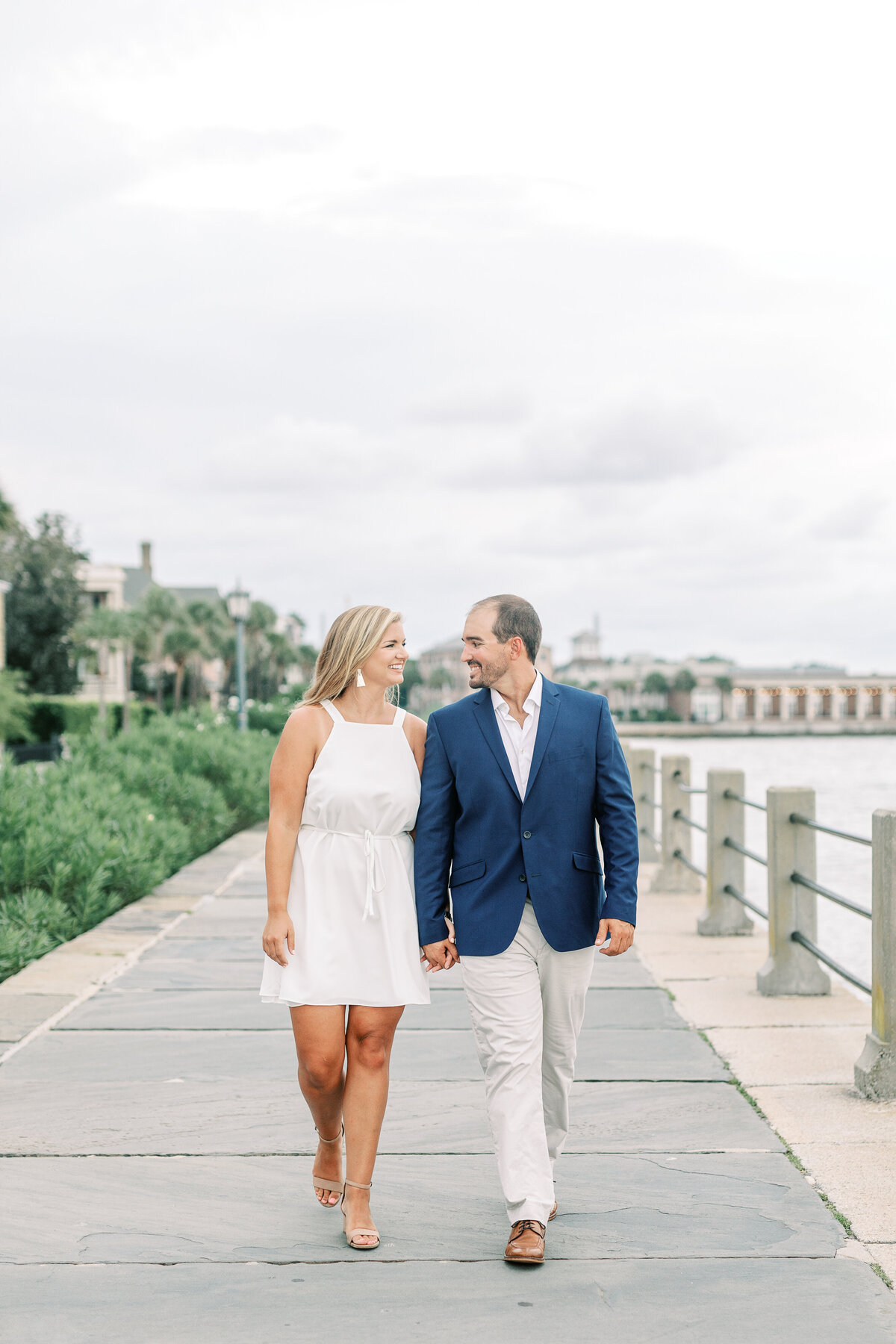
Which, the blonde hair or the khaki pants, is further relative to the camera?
the blonde hair

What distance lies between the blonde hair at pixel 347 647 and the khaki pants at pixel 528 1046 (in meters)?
0.85

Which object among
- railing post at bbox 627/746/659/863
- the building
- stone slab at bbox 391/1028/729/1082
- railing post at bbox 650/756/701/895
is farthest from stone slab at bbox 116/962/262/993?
the building

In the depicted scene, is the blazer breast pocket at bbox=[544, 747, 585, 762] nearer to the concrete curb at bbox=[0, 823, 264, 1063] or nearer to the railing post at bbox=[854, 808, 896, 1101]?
the railing post at bbox=[854, 808, 896, 1101]

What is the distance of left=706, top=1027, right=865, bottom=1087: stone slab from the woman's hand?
2523 millimetres

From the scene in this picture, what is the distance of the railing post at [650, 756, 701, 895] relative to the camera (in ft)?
38.3

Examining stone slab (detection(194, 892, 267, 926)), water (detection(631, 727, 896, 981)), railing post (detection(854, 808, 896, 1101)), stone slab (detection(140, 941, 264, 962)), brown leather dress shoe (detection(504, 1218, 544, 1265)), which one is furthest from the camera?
water (detection(631, 727, 896, 981))

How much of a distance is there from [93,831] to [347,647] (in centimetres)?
654

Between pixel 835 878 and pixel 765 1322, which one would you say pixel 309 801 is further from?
pixel 835 878

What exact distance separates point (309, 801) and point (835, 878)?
22352mm

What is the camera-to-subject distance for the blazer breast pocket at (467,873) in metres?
3.84

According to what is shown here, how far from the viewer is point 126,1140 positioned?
475 cm

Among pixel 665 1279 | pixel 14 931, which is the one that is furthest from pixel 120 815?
pixel 665 1279

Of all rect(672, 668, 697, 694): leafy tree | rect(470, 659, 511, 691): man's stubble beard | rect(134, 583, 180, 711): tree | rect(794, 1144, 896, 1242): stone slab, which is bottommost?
rect(794, 1144, 896, 1242): stone slab

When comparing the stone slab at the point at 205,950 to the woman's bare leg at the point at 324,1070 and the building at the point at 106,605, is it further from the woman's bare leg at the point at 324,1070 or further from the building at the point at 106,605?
the building at the point at 106,605
